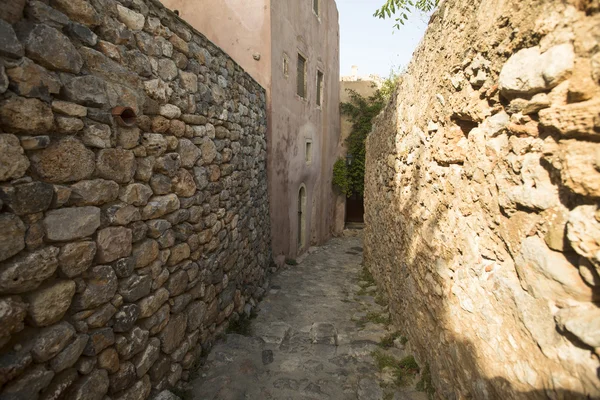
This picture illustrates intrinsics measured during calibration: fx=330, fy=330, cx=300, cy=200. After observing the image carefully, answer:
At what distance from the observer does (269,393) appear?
2.90 metres

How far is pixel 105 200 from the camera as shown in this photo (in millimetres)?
2090

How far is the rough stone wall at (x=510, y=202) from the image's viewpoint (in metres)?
1.09

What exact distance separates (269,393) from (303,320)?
1.59 meters

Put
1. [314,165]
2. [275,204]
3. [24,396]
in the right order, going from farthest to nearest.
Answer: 1. [314,165]
2. [275,204]
3. [24,396]

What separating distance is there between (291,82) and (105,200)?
19.3 feet

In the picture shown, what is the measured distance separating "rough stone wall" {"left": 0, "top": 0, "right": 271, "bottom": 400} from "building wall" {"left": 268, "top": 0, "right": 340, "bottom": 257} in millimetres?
3000

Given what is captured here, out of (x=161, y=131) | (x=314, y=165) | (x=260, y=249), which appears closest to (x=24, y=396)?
(x=161, y=131)

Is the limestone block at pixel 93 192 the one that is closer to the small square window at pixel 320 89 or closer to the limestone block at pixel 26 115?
the limestone block at pixel 26 115

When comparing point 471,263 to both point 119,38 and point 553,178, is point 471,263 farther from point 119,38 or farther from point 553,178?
point 119,38

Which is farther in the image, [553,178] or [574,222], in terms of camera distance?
[553,178]

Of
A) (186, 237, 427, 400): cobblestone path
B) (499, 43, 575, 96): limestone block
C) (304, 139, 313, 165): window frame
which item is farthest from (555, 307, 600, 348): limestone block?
(304, 139, 313, 165): window frame

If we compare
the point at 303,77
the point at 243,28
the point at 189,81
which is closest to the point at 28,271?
the point at 189,81

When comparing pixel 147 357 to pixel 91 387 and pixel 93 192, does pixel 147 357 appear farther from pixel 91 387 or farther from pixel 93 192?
pixel 93 192

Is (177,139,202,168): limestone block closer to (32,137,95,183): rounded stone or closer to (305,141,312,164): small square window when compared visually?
(32,137,95,183): rounded stone
